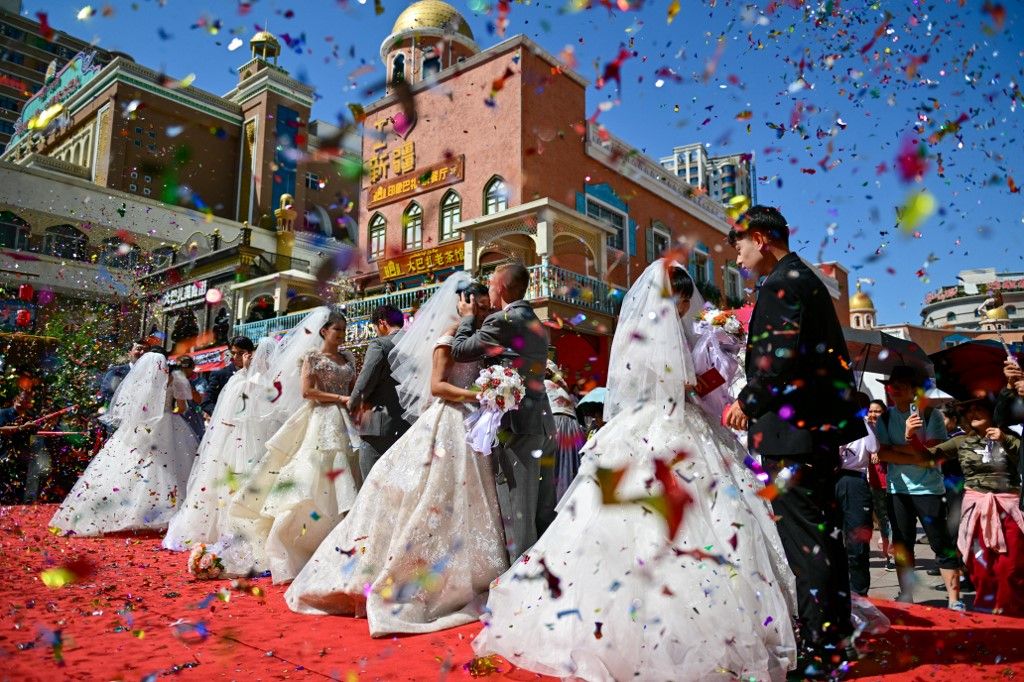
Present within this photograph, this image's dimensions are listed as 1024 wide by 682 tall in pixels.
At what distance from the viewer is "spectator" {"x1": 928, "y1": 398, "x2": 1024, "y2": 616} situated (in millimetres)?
3949

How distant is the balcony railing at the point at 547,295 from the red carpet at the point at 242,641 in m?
11.5

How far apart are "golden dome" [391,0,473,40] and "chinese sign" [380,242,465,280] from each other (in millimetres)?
8734

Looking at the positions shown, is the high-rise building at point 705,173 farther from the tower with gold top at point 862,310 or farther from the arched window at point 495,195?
the arched window at point 495,195

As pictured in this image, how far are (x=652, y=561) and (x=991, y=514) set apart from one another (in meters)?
2.93

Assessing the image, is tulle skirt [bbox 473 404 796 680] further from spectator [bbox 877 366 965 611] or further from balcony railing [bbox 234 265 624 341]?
balcony railing [bbox 234 265 624 341]

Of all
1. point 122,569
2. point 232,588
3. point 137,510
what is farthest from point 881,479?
point 137,510

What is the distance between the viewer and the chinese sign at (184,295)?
Answer: 26.5 m

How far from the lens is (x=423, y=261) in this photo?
20281mm

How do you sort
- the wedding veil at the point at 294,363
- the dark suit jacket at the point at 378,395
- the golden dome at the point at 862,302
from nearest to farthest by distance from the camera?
the dark suit jacket at the point at 378,395, the wedding veil at the point at 294,363, the golden dome at the point at 862,302

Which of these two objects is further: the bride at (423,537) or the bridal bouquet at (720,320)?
the bridal bouquet at (720,320)

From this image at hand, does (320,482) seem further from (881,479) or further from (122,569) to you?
(881,479)

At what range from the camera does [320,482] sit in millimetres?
4492

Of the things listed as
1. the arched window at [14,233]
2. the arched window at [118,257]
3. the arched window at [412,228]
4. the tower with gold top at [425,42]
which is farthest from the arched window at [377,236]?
the arched window at [14,233]

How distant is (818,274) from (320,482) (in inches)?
131
